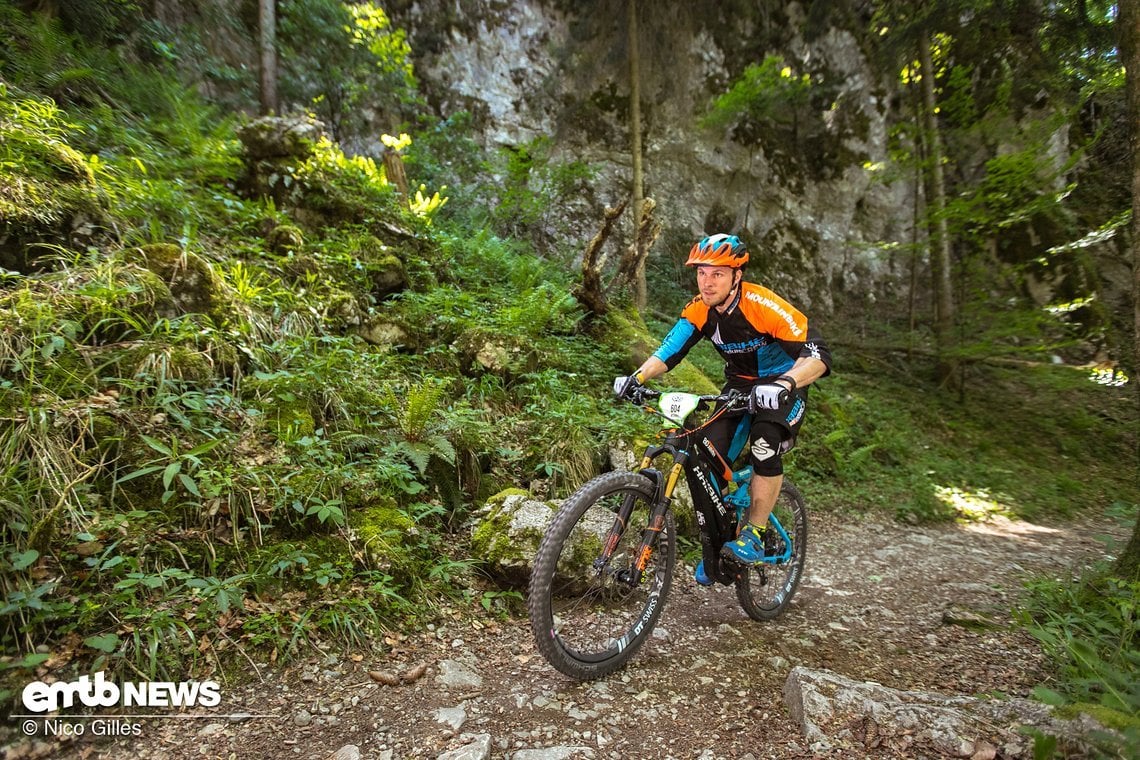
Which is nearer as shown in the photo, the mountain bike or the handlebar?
the mountain bike

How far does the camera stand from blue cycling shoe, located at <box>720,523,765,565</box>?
10.5 feet

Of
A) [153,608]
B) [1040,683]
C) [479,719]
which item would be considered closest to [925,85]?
[1040,683]

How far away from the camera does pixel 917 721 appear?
2152mm

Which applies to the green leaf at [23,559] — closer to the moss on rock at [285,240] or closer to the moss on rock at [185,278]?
the moss on rock at [185,278]

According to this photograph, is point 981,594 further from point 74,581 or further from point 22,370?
point 22,370

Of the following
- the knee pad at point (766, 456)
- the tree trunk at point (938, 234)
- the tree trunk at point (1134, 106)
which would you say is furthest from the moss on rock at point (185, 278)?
the tree trunk at point (938, 234)

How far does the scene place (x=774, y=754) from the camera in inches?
86.4

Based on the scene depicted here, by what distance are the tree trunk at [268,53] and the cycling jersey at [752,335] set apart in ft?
29.1

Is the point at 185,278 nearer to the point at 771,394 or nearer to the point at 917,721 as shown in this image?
the point at 771,394

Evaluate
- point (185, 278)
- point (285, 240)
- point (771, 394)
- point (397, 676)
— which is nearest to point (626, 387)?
point (771, 394)

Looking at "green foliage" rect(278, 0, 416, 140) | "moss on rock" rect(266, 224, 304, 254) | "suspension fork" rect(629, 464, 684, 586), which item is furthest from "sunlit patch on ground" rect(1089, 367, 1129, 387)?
"green foliage" rect(278, 0, 416, 140)

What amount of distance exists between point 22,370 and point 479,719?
3403mm

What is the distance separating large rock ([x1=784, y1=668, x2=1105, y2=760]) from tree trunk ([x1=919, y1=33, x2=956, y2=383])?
1065cm

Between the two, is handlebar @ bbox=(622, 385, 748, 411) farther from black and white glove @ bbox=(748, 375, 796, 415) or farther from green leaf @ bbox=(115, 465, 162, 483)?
green leaf @ bbox=(115, 465, 162, 483)
